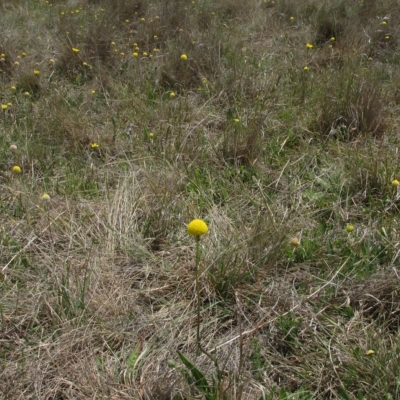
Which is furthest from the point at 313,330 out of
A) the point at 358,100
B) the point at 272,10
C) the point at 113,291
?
the point at 272,10

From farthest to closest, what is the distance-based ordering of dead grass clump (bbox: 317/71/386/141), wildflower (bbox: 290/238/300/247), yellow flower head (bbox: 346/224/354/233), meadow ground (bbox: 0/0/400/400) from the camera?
dead grass clump (bbox: 317/71/386/141) < yellow flower head (bbox: 346/224/354/233) < wildflower (bbox: 290/238/300/247) < meadow ground (bbox: 0/0/400/400)

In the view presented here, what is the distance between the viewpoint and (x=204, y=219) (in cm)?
237

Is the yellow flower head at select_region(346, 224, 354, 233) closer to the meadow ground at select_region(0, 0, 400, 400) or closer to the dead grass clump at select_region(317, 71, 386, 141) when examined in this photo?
the meadow ground at select_region(0, 0, 400, 400)

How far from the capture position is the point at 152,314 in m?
1.84

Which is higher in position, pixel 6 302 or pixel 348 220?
pixel 6 302

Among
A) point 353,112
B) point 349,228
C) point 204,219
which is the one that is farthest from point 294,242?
point 353,112

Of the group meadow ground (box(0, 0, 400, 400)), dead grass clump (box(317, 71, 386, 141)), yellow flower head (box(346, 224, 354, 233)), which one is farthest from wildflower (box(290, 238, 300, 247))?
dead grass clump (box(317, 71, 386, 141))

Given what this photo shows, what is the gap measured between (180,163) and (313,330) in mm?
1456

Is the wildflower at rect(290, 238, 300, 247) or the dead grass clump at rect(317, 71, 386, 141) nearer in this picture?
the wildflower at rect(290, 238, 300, 247)

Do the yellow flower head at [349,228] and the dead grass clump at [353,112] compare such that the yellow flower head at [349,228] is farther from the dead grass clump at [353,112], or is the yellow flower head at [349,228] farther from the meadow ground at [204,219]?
the dead grass clump at [353,112]

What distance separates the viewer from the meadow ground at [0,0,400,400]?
1603 mm

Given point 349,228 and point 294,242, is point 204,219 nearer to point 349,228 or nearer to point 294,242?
point 294,242

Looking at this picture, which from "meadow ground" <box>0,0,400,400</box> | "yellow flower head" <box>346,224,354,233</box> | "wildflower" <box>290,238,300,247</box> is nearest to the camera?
"meadow ground" <box>0,0,400,400</box>

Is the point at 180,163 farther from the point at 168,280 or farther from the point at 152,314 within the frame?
the point at 152,314
